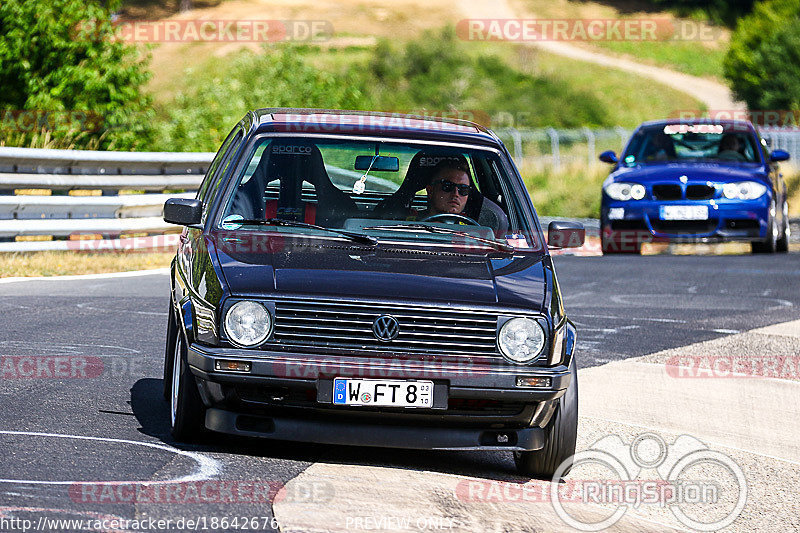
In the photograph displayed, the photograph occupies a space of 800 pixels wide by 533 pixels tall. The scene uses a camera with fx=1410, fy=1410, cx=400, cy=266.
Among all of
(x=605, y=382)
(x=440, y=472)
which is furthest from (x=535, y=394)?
(x=605, y=382)

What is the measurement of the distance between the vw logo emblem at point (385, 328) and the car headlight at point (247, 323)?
0.46 m

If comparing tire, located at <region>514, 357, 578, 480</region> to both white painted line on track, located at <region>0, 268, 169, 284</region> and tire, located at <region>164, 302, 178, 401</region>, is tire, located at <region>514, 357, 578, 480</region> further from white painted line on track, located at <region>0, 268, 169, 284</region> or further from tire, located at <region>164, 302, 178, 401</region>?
white painted line on track, located at <region>0, 268, 169, 284</region>

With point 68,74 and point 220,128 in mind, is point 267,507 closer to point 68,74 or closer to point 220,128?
point 68,74

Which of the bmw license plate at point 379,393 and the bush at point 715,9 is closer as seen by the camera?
the bmw license plate at point 379,393

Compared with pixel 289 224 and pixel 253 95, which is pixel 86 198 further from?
pixel 253 95

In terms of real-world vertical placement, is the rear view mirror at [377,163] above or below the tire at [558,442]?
above

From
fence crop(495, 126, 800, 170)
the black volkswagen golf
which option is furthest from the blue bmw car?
fence crop(495, 126, 800, 170)

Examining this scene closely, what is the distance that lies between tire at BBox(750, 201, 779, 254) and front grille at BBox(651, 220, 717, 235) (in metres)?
0.83

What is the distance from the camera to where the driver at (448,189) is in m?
7.43

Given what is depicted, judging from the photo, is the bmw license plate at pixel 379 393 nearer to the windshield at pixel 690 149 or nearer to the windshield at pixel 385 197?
the windshield at pixel 385 197

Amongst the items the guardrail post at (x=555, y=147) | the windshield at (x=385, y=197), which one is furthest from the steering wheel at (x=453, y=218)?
the guardrail post at (x=555, y=147)

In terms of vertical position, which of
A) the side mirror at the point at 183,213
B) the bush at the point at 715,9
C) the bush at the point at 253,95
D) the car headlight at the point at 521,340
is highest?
the bush at the point at 715,9

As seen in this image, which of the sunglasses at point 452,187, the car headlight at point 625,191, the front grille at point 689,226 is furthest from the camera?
the car headlight at point 625,191

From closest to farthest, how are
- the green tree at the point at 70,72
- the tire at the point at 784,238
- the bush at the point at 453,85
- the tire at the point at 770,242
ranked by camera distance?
the tire at the point at 770,242, the tire at the point at 784,238, the green tree at the point at 70,72, the bush at the point at 453,85
